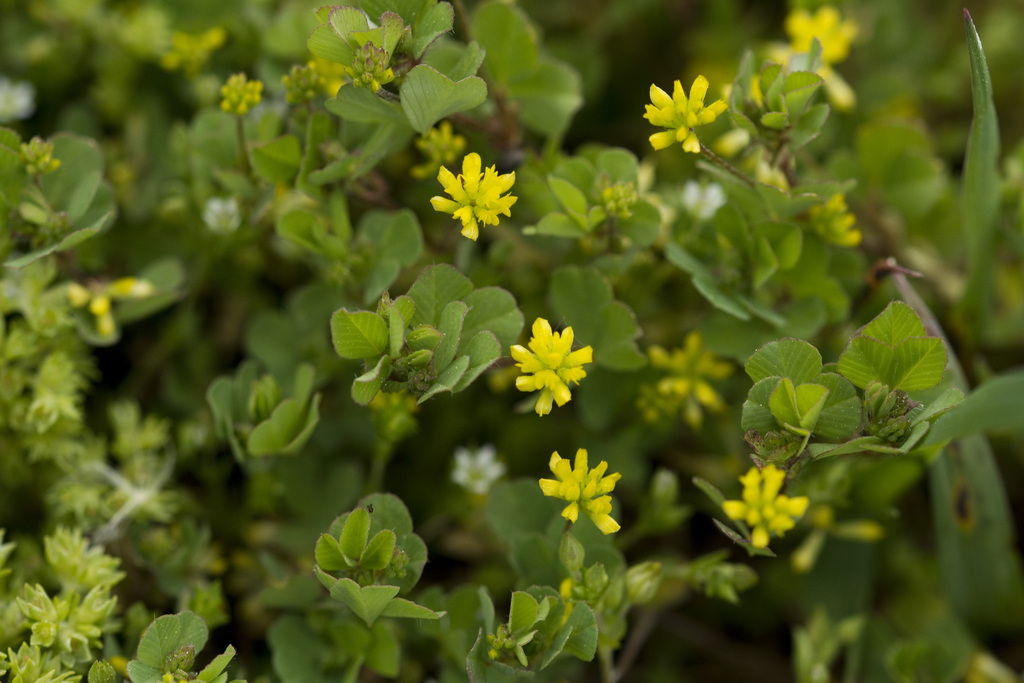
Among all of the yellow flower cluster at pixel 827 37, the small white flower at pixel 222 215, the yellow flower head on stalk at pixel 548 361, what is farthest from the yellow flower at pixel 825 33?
the small white flower at pixel 222 215

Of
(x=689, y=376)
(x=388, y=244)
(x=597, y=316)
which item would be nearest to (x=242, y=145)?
(x=388, y=244)

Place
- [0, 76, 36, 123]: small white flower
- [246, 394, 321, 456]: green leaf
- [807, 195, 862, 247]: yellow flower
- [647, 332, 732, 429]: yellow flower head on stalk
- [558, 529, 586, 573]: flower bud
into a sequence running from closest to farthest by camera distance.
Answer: [558, 529, 586, 573]: flower bud → [246, 394, 321, 456]: green leaf → [807, 195, 862, 247]: yellow flower → [647, 332, 732, 429]: yellow flower head on stalk → [0, 76, 36, 123]: small white flower

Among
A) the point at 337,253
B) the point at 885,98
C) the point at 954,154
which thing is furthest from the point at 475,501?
the point at 954,154

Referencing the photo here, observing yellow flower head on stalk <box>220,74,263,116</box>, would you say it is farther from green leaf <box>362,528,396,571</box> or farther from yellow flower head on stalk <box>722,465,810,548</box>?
yellow flower head on stalk <box>722,465,810,548</box>

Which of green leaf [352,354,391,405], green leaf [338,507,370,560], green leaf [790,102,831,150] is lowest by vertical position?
green leaf [338,507,370,560]

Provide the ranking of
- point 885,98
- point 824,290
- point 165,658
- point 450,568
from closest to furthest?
point 165,658 < point 824,290 < point 450,568 < point 885,98

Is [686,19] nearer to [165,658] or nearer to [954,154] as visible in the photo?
[954,154]

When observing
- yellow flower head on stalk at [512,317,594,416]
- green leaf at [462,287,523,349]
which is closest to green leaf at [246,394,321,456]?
green leaf at [462,287,523,349]

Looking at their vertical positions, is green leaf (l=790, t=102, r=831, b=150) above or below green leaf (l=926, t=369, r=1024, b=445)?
above
